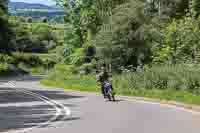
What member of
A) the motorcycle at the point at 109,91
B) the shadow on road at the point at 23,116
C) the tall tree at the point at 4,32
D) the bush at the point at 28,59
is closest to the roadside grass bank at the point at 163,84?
the motorcycle at the point at 109,91

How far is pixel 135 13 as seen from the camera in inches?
2121

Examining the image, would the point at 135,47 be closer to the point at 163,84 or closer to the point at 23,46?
the point at 163,84

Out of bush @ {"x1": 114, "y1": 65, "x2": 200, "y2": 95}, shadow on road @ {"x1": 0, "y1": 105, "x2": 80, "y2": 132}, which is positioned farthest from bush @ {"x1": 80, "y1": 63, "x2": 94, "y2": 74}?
shadow on road @ {"x1": 0, "y1": 105, "x2": 80, "y2": 132}

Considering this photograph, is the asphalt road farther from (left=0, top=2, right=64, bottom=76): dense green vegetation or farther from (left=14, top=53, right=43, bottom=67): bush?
(left=14, top=53, right=43, bottom=67): bush

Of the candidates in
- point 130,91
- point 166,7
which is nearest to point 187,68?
point 130,91

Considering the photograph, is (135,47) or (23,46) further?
(23,46)

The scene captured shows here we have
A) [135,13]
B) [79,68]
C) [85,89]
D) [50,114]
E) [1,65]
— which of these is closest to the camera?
[50,114]

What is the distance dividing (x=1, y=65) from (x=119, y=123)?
82594 millimetres

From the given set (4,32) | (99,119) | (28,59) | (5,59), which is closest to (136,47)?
(99,119)

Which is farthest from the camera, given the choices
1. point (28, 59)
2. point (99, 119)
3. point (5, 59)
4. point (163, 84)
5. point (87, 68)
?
point (28, 59)

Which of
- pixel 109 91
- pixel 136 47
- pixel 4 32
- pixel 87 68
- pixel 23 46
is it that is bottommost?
pixel 23 46

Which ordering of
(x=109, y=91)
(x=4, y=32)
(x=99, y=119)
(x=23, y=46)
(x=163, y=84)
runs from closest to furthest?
(x=99, y=119)
(x=109, y=91)
(x=163, y=84)
(x=4, y=32)
(x=23, y=46)

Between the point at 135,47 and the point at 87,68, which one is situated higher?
the point at 135,47

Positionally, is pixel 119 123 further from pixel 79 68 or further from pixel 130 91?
pixel 79 68
